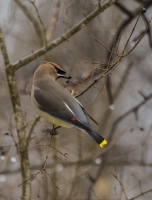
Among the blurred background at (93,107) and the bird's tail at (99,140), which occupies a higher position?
the blurred background at (93,107)

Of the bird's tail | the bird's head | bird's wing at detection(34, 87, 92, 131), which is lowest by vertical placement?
the bird's tail

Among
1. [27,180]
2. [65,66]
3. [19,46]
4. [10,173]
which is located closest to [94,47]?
[65,66]

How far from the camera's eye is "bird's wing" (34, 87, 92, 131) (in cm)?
159

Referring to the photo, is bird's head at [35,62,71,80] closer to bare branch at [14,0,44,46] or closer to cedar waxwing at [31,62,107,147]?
cedar waxwing at [31,62,107,147]

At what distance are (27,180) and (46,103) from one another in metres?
0.45

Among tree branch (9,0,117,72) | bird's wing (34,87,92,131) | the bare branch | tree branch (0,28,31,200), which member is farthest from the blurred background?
bird's wing (34,87,92,131)

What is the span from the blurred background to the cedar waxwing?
1.46 metres

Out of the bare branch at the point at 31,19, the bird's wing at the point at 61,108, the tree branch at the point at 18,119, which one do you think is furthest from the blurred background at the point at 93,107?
the bird's wing at the point at 61,108

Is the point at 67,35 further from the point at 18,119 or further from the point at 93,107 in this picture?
the point at 93,107

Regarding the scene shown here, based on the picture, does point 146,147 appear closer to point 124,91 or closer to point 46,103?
point 124,91

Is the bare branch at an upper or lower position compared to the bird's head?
upper

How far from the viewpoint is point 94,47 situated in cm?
349

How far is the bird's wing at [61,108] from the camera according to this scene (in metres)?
1.59

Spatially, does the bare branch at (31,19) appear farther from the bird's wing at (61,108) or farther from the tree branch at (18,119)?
the bird's wing at (61,108)
